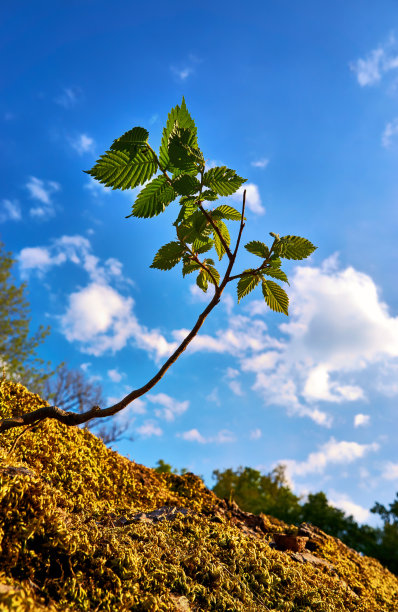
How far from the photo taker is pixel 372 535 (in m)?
20.5

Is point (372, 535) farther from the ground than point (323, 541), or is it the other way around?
point (372, 535)

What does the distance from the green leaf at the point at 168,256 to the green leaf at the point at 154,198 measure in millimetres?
337

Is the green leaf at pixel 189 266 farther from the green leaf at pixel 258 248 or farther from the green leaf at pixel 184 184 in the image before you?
the green leaf at pixel 184 184

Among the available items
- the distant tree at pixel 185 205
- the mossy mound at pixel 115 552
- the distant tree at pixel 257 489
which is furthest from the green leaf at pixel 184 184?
the distant tree at pixel 257 489

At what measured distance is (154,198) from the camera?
300 centimetres

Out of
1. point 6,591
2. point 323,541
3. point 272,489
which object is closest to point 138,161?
point 6,591

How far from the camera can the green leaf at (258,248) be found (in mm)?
3145

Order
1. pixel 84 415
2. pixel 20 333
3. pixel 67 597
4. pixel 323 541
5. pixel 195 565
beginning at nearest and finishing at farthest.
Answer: pixel 67 597
pixel 84 415
pixel 195 565
pixel 323 541
pixel 20 333

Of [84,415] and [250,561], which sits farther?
[250,561]

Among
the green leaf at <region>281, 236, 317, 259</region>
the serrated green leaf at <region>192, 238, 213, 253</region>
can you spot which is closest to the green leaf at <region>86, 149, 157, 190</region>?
the serrated green leaf at <region>192, 238, 213, 253</region>

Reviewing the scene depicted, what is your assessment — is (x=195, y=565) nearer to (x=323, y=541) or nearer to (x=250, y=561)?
(x=250, y=561)

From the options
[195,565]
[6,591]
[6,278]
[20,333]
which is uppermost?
[6,278]

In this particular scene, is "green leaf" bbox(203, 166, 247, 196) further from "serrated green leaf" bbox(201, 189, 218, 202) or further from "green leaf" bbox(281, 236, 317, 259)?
"green leaf" bbox(281, 236, 317, 259)

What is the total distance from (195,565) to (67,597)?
4.49ft
